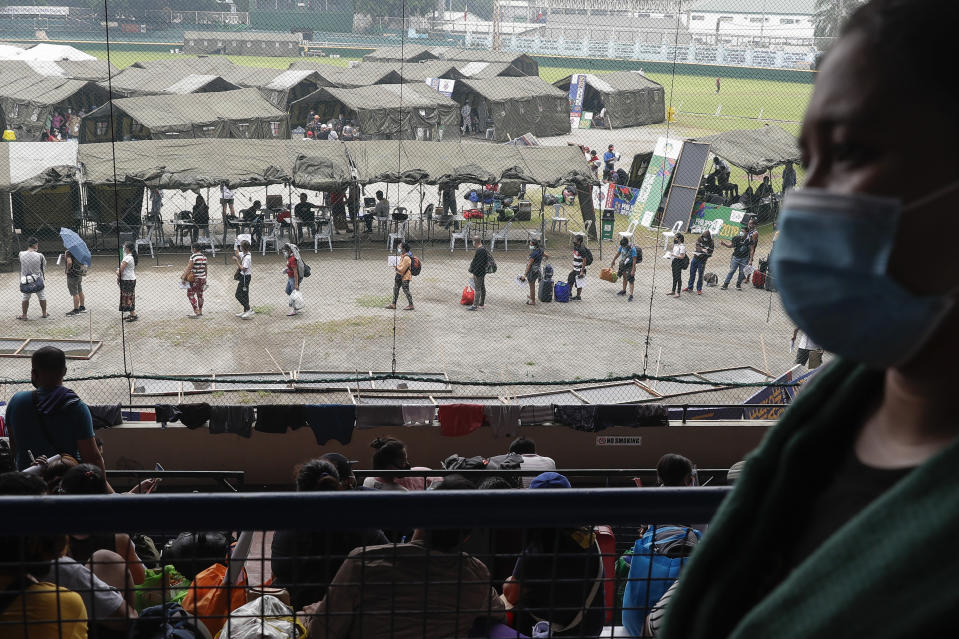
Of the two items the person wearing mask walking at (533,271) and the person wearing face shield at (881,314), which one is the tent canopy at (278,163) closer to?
the person wearing mask walking at (533,271)

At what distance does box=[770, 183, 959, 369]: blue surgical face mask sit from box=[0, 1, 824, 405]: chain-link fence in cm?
997

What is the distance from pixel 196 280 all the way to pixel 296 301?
189 centimetres

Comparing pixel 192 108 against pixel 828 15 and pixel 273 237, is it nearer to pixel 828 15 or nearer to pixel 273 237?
pixel 273 237

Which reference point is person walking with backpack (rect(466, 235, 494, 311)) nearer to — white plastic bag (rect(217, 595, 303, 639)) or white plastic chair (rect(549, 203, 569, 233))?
white plastic chair (rect(549, 203, 569, 233))

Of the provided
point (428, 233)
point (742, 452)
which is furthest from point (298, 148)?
point (742, 452)

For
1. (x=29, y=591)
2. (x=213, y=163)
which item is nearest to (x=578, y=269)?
(x=213, y=163)

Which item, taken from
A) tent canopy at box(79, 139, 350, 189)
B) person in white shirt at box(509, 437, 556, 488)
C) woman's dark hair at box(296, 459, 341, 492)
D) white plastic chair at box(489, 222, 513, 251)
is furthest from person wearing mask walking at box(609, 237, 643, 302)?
woman's dark hair at box(296, 459, 341, 492)

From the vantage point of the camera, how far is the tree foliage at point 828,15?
25.6 meters

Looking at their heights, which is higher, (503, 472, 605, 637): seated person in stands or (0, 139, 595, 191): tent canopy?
(503, 472, 605, 637): seated person in stands

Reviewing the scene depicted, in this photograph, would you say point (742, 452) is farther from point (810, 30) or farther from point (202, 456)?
point (810, 30)

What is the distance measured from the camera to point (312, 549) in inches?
146

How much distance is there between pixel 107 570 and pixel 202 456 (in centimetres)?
614

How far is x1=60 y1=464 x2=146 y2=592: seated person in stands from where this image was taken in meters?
3.27

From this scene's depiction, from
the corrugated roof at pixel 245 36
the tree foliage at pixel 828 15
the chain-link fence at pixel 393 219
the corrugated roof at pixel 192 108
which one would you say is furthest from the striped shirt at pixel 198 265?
the corrugated roof at pixel 245 36
